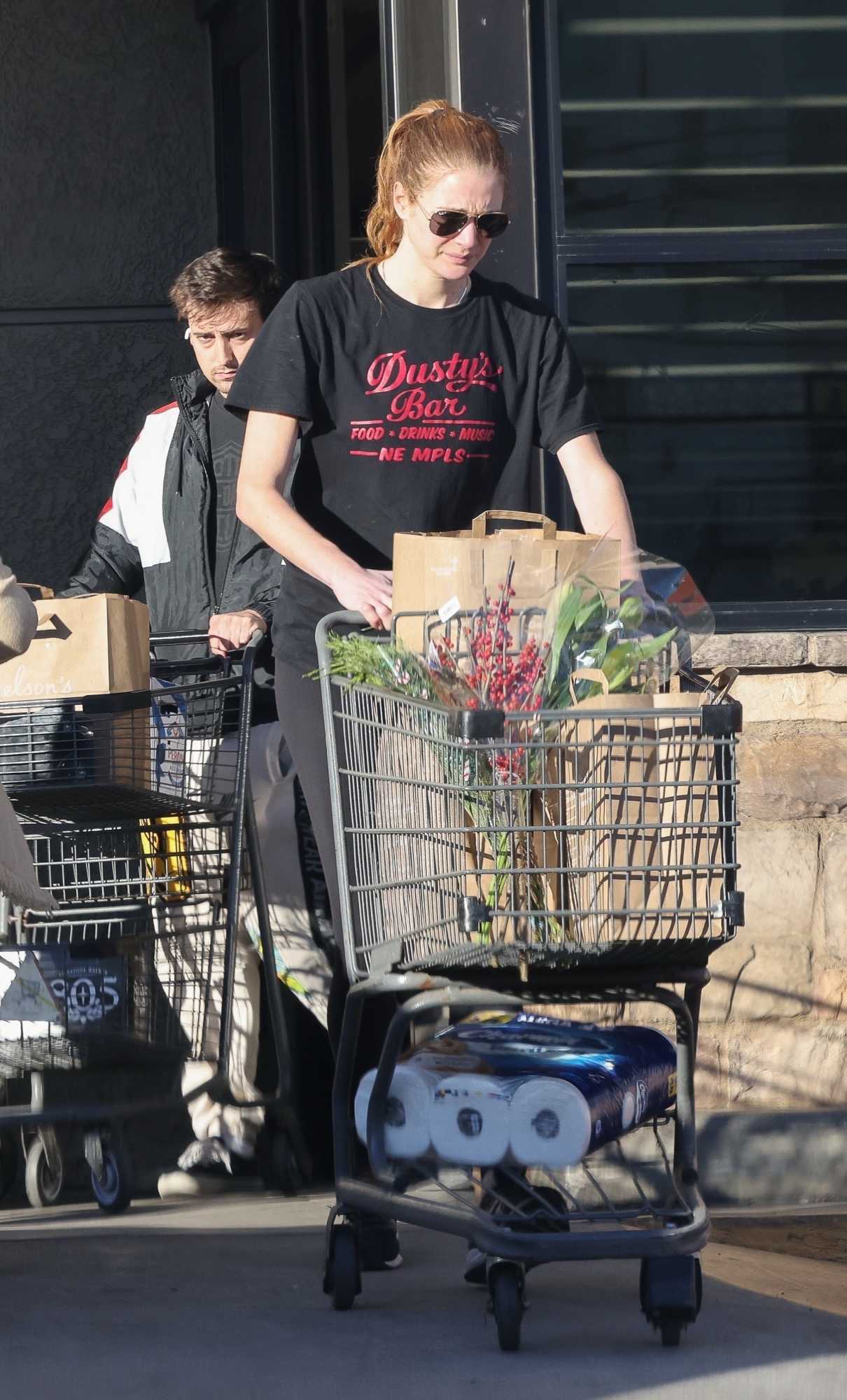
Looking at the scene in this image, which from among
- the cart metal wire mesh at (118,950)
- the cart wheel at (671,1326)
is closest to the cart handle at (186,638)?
the cart metal wire mesh at (118,950)

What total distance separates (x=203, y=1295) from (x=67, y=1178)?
1280mm

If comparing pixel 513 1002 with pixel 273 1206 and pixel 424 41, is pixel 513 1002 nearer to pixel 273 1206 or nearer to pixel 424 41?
pixel 273 1206

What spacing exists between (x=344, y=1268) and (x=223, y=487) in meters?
2.34

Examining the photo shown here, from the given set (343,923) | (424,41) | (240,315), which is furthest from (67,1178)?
(424,41)

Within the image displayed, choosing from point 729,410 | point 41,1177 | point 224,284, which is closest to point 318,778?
point 41,1177

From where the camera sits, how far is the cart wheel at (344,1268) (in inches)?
129

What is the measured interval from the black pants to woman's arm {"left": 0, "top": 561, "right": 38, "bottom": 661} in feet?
2.08

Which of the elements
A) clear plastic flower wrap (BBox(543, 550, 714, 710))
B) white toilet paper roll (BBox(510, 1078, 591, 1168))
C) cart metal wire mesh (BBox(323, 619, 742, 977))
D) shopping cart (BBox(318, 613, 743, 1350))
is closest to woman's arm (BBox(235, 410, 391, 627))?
shopping cart (BBox(318, 613, 743, 1350))

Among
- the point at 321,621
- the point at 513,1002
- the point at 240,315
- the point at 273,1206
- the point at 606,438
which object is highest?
A: the point at 240,315

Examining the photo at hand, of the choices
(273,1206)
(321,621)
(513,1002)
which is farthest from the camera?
(273,1206)

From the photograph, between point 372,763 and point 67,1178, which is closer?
point 372,763

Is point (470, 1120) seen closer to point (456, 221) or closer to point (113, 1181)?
point (113, 1181)

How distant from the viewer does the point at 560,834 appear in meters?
2.97

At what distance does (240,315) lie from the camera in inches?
185
